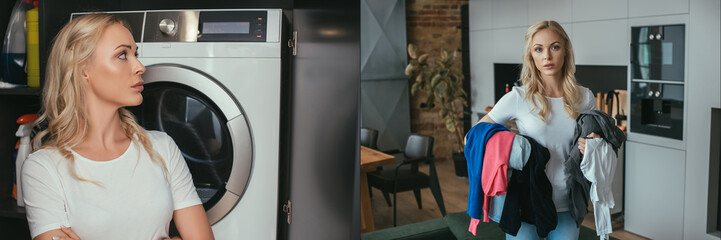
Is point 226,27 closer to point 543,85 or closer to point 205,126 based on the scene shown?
point 205,126

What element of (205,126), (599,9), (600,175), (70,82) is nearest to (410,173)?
(599,9)

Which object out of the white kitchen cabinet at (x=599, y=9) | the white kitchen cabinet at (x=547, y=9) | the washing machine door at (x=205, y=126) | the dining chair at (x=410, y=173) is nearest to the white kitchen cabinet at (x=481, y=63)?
the white kitchen cabinet at (x=547, y=9)

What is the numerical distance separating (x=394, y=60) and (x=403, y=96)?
1.05 feet

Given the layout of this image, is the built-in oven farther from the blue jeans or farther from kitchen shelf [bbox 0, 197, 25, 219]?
kitchen shelf [bbox 0, 197, 25, 219]

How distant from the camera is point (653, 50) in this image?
7.85ft

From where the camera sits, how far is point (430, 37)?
418 centimetres

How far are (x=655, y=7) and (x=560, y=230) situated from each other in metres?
1.39

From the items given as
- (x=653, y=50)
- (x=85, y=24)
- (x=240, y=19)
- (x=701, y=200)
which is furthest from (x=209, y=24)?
(x=701, y=200)

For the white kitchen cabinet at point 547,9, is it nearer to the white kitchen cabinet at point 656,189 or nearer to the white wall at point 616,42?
the white wall at point 616,42

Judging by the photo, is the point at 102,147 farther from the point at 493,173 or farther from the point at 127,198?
the point at 493,173

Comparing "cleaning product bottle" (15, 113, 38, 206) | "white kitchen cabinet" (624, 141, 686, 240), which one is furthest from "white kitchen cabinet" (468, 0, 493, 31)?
"cleaning product bottle" (15, 113, 38, 206)

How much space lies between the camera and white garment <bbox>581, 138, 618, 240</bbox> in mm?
1134

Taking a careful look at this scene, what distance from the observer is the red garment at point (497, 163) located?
48.2 inches

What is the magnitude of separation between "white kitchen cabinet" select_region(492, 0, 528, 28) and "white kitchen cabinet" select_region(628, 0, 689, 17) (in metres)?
0.45
